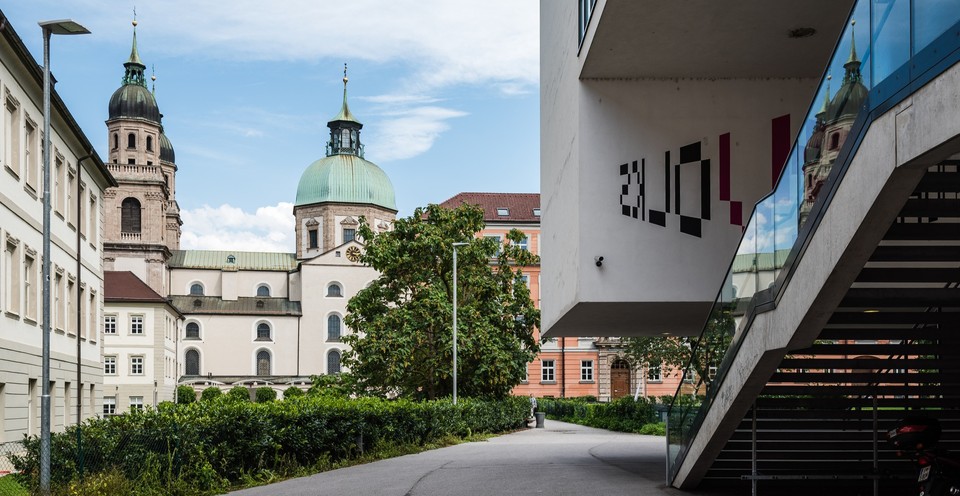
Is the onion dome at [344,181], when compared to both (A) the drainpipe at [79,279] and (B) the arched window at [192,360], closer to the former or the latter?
(B) the arched window at [192,360]

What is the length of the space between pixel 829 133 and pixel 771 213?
→ 206cm

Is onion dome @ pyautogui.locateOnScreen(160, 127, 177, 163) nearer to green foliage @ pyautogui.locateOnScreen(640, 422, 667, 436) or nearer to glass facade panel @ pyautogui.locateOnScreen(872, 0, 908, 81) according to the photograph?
green foliage @ pyautogui.locateOnScreen(640, 422, 667, 436)

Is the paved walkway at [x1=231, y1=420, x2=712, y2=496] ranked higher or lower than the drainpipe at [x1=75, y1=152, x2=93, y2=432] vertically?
lower

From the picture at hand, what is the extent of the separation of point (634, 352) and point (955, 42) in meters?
44.7

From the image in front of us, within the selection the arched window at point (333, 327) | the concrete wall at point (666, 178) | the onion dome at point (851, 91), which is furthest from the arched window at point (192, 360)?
the onion dome at point (851, 91)

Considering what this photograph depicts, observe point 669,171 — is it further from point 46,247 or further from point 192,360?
point 192,360

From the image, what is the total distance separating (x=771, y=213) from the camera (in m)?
10.7

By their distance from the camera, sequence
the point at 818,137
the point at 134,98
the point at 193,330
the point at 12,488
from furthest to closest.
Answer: the point at 193,330
the point at 134,98
the point at 12,488
the point at 818,137

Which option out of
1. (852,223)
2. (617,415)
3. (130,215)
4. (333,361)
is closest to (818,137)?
(852,223)

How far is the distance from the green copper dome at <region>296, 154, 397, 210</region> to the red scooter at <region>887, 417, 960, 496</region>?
111222 millimetres

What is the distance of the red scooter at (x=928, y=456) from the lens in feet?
29.8

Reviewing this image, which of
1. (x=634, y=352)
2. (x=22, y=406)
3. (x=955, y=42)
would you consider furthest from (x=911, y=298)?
(x=634, y=352)

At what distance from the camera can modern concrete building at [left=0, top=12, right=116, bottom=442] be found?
25.8m

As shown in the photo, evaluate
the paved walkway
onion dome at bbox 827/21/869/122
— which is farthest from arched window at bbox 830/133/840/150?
the paved walkway
